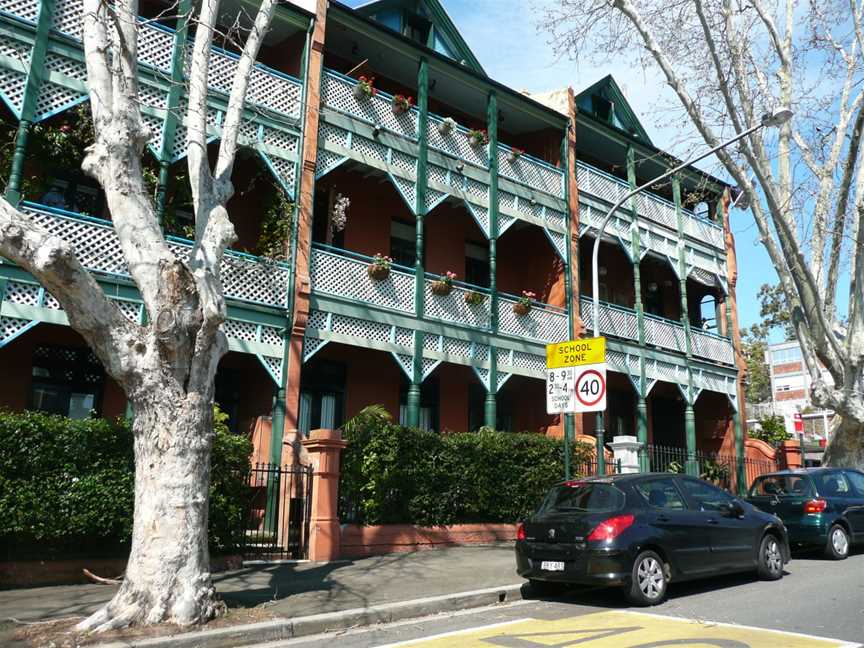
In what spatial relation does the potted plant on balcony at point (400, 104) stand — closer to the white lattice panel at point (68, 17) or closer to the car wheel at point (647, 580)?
the white lattice panel at point (68, 17)

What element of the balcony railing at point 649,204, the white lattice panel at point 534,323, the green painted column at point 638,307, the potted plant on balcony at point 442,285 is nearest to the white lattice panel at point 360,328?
the potted plant on balcony at point 442,285

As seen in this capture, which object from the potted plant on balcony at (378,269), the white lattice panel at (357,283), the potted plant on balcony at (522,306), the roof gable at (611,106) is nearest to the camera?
the white lattice panel at (357,283)

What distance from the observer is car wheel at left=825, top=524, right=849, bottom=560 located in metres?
11.4

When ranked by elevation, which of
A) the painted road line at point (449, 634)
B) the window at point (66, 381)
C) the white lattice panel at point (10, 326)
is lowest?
the painted road line at point (449, 634)

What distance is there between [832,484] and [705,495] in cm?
469

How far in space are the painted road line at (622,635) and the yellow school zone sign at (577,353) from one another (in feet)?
14.2

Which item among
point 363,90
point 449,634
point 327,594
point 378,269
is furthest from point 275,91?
point 449,634

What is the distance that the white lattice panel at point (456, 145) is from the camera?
17328mm

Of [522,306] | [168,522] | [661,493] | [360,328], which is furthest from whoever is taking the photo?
[522,306]

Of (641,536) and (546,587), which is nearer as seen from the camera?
(641,536)

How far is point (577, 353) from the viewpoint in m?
11.2

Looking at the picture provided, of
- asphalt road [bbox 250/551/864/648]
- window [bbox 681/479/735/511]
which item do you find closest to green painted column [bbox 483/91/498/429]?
window [bbox 681/479/735/511]

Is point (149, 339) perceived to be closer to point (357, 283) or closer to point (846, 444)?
point (357, 283)

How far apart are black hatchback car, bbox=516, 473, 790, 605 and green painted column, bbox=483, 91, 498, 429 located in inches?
294
